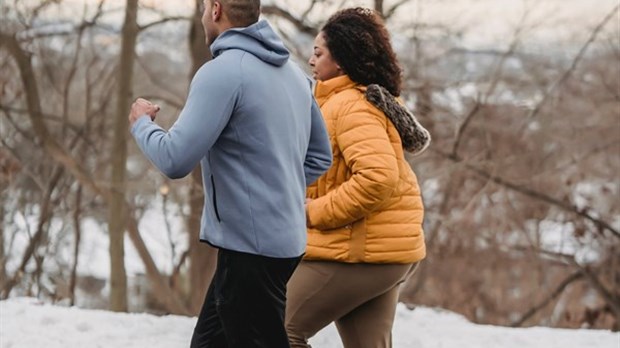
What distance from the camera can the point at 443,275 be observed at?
20328mm

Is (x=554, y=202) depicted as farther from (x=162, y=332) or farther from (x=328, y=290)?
(x=328, y=290)

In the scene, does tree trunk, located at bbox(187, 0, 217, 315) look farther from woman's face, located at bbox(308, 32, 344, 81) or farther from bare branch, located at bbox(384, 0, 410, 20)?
woman's face, located at bbox(308, 32, 344, 81)

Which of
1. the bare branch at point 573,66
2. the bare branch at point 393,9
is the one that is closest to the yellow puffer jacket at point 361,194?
the bare branch at point 393,9

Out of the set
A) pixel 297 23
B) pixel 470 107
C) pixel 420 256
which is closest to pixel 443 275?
pixel 470 107

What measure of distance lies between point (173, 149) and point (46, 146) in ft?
44.4

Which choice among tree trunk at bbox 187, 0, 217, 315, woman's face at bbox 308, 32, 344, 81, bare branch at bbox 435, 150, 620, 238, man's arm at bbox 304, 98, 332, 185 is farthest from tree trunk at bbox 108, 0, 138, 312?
man's arm at bbox 304, 98, 332, 185

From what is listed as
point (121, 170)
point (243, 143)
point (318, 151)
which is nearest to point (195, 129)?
point (243, 143)

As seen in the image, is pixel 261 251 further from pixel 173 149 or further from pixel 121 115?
pixel 121 115

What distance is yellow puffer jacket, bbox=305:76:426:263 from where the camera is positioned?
3783 mm

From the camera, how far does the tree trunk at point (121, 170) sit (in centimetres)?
1459

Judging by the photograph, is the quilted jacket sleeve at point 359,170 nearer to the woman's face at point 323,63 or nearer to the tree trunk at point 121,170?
the woman's face at point 323,63

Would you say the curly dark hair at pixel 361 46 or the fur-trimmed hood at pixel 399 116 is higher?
the curly dark hair at pixel 361 46

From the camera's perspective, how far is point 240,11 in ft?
10.5

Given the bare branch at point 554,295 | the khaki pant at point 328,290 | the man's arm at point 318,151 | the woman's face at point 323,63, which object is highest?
the woman's face at point 323,63
